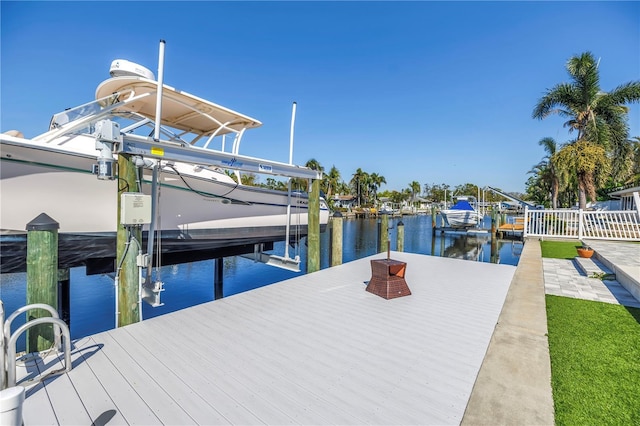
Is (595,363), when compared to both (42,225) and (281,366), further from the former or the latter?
(42,225)

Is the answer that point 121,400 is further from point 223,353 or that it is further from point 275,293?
point 275,293

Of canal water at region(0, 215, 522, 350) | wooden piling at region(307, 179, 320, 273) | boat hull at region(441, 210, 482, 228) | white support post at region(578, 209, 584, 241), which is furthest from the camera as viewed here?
boat hull at region(441, 210, 482, 228)

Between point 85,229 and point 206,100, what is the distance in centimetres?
312

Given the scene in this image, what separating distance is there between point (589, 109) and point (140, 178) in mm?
20319

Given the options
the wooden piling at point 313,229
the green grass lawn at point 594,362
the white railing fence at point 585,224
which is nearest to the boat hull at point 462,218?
the white railing fence at point 585,224

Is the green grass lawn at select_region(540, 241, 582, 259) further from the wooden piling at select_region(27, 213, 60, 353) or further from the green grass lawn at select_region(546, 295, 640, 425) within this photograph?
the wooden piling at select_region(27, 213, 60, 353)

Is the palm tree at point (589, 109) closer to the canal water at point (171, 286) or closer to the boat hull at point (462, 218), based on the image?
the canal water at point (171, 286)

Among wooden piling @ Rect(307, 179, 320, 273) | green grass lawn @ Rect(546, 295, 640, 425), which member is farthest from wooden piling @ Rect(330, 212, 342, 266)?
green grass lawn @ Rect(546, 295, 640, 425)

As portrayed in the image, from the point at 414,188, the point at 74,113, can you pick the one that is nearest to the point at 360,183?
the point at 414,188

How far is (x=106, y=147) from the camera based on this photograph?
3471mm

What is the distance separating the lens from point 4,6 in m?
6.44

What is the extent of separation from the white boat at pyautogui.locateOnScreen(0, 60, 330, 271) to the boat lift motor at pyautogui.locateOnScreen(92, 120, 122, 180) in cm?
2

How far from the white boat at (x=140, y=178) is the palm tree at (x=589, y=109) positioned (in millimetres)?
15728

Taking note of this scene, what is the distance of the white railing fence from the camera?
1133 cm
